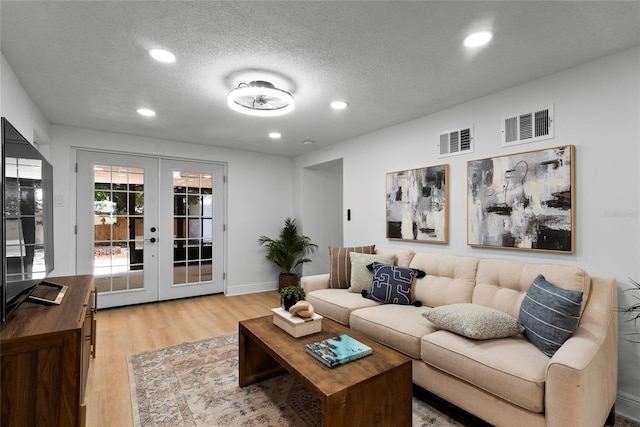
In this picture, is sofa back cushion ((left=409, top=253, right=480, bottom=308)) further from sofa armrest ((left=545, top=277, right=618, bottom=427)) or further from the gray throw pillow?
sofa armrest ((left=545, top=277, right=618, bottom=427))

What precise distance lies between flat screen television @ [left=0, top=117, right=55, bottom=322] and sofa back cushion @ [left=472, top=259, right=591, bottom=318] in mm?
2933

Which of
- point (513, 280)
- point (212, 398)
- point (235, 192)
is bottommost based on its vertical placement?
point (212, 398)

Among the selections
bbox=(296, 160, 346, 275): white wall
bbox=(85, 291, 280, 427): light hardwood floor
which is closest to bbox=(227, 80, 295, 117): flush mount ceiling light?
bbox=(85, 291, 280, 427): light hardwood floor

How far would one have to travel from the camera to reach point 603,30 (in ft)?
5.91

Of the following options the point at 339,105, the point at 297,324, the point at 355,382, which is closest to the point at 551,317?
the point at 355,382

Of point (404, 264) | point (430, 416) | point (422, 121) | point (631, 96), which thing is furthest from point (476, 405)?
point (422, 121)

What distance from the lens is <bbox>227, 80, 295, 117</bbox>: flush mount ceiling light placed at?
92.1 inches

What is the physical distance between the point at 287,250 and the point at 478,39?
397 centimetres

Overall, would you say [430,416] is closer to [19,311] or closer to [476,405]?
[476,405]

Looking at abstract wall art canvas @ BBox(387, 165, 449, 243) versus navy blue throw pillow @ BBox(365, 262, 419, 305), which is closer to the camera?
navy blue throw pillow @ BBox(365, 262, 419, 305)

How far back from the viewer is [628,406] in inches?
77.4

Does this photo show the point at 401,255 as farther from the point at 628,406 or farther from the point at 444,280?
the point at 628,406

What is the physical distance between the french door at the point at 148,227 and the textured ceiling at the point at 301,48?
1193 mm

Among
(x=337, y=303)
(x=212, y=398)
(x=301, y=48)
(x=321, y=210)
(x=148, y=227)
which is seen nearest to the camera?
(x=301, y=48)
